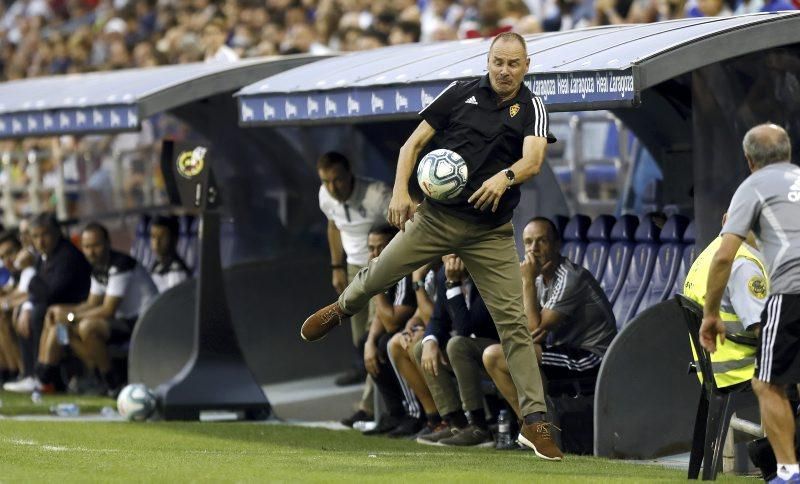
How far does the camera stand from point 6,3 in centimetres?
3262

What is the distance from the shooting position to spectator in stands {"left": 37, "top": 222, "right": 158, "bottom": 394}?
1588 cm

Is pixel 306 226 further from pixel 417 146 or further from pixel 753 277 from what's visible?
pixel 753 277

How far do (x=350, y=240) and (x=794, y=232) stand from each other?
19.5ft

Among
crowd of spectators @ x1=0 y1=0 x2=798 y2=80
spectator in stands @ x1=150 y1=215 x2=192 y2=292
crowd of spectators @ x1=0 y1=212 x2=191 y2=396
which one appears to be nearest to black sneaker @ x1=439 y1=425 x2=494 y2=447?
crowd of spectators @ x1=0 y1=0 x2=798 y2=80

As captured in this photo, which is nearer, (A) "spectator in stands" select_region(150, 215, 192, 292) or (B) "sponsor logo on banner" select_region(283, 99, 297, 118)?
(B) "sponsor logo on banner" select_region(283, 99, 297, 118)

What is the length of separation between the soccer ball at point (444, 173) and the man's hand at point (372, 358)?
Result: 3.20 metres

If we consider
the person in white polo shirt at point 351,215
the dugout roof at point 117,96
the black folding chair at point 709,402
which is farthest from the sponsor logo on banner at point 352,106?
the black folding chair at point 709,402

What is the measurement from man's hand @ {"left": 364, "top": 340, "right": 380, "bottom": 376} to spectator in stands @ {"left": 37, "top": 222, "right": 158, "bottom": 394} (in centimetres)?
375

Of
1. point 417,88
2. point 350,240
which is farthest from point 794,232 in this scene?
point 350,240

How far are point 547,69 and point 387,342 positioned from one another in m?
2.94

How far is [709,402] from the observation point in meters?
9.04

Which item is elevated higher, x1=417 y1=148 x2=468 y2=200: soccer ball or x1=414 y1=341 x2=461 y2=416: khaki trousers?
x1=417 y1=148 x2=468 y2=200: soccer ball

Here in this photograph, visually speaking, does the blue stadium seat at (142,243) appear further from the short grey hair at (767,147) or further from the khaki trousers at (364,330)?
the short grey hair at (767,147)

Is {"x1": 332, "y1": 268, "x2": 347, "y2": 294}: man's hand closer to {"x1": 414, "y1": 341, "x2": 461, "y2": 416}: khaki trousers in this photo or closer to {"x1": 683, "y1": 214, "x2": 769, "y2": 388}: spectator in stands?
{"x1": 414, "y1": 341, "x2": 461, "y2": 416}: khaki trousers
